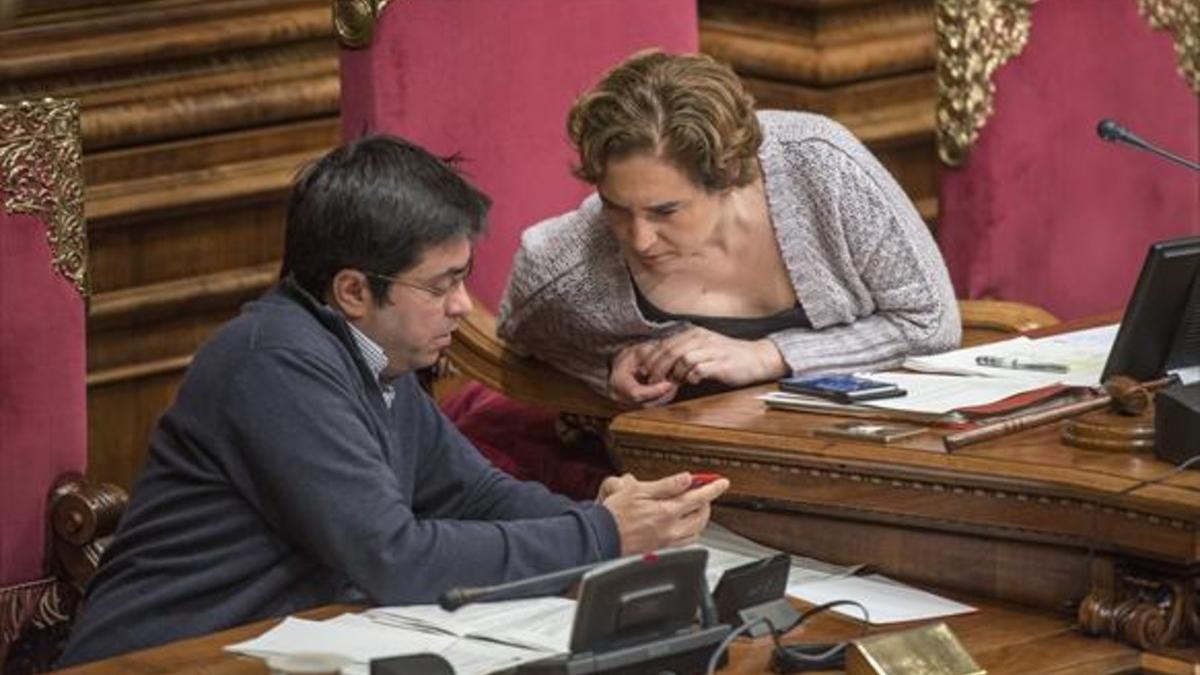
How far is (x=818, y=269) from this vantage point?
3.45 metres

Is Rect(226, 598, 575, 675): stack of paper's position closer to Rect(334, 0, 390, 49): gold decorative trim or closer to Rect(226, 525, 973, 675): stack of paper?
Rect(226, 525, 973, 675): stack of paper

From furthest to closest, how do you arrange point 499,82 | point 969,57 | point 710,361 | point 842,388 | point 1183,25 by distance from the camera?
point 1183,25 → point 969,57 → point 499,82 → point 710,361 → point 842,388

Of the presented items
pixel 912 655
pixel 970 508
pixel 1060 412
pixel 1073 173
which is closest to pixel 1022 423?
pixel 1060 412

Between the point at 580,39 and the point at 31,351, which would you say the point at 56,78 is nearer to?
the point at 580,39

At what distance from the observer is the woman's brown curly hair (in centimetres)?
321

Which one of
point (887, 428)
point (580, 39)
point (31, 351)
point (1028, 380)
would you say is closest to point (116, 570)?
point (31, 351)

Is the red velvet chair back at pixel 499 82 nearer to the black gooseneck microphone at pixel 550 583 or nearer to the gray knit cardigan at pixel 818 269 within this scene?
the gray knit cardigan at pixel 818 269

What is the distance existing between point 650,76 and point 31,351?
790 mm

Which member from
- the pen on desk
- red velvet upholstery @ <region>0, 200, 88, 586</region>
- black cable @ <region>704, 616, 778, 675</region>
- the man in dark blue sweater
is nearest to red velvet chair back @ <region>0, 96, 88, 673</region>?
red velvet upholstery @ <region>0, 200, 88, 586</region>

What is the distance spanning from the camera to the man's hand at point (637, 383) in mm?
3316

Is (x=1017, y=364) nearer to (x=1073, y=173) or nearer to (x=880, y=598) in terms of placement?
(x=880, y=598)

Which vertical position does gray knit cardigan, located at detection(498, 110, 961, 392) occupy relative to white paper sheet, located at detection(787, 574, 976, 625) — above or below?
above

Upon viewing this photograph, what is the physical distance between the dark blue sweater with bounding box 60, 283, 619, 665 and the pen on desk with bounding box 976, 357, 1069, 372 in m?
0.65

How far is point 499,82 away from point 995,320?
0.73 m
